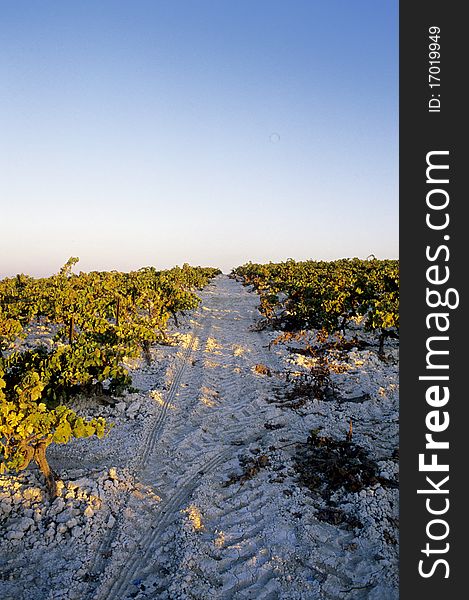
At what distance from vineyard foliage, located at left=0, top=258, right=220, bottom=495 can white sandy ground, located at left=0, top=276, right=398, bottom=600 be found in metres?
0.77

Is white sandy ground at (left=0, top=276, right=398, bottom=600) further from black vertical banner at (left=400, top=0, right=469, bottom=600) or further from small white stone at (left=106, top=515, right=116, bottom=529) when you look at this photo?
black vertical banner at (left=400, top=0, right=469, bottom=600)

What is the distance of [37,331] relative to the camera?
19.9 metres

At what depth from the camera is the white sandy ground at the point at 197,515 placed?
4977mm

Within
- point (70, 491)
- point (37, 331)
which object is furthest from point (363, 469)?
point (37, 331)

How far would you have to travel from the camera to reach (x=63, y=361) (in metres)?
9.08

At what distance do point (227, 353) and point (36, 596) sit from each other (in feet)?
39.2

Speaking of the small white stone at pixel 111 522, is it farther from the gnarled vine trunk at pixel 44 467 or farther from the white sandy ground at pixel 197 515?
the gnarled vine trunk at pixel 44 467

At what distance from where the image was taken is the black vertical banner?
129 inches

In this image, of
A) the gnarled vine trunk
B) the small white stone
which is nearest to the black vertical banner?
the small white stone

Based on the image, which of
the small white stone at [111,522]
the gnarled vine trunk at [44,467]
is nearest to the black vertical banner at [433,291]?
the small white stone at [111,522]

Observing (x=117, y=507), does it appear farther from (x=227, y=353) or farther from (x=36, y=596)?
(x=227, y=353)

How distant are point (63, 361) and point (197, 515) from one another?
196 inches

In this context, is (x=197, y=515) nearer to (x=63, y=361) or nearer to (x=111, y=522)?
(x=111, y=522)

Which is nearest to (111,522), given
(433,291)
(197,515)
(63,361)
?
(197,515)
